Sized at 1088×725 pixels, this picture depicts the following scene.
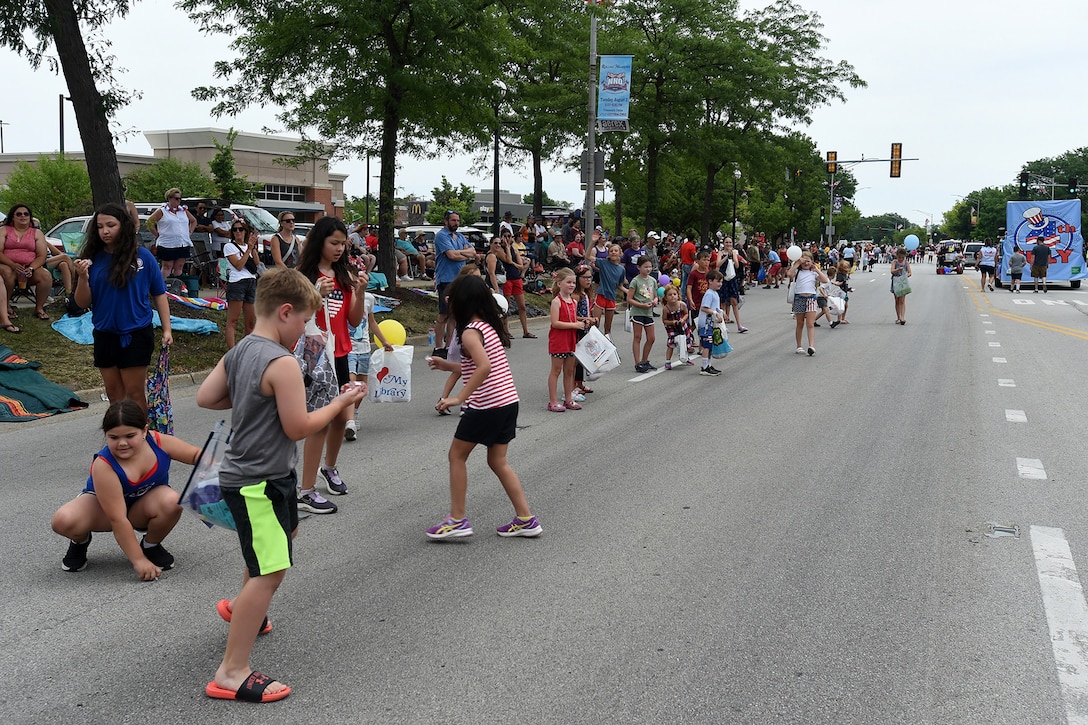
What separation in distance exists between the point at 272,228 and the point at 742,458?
1627 cm

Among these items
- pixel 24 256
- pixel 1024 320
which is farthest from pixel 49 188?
pixel 1024 320

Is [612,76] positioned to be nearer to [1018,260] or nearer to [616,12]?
[616,12]

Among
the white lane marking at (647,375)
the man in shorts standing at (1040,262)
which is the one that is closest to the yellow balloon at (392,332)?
the white lane marking at (647,375)

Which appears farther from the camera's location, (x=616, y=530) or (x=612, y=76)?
(x=612, y=76)

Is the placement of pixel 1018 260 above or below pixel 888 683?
above

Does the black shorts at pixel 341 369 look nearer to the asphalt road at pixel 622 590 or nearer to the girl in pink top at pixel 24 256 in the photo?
the asphalt road at pixel 622 590

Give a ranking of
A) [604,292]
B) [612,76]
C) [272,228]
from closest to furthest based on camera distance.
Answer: [604,292] < [272,228] < [612,76]

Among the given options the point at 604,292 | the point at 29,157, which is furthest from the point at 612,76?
the point at 29,157

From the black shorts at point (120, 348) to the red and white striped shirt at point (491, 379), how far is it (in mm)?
2703

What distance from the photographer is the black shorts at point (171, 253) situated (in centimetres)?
1562

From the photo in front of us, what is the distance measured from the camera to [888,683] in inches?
150

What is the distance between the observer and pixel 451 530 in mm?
5574

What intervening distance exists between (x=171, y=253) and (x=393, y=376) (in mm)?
8930

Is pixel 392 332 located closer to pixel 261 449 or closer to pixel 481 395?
pixel 481 395
